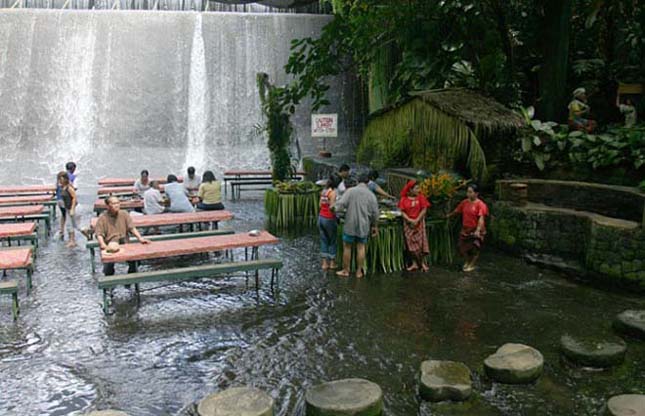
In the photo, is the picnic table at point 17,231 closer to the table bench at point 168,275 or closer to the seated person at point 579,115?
the table bench at point 168,275

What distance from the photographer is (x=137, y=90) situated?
2217cm

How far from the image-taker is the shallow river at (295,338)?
205 inches

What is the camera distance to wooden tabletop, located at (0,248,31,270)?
7.06 m

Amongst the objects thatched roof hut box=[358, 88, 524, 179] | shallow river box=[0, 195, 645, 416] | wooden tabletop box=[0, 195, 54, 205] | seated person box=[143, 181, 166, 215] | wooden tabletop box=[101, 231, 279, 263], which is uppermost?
thatched roof hut box=[358, 88, 524, 179]

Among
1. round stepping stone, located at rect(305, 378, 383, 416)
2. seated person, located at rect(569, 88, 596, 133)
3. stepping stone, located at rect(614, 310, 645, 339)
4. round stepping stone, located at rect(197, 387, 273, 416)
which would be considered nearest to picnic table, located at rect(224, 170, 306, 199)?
seated person, located at rect(569, 88, 596, 133)

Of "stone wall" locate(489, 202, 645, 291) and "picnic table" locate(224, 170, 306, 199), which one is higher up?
"picnic table" locate(224, 170, 306, 199)

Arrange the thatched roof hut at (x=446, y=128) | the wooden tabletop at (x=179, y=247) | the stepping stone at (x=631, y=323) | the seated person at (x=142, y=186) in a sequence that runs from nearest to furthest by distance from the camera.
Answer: the stepping stone at (x=631, y=323)
the wooden tabletop at (x=179, y=247)
the thatched roof hut at (x=446, y=128)
the seated person at (x=142, y=186)

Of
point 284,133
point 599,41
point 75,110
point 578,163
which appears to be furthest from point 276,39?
point 578,163

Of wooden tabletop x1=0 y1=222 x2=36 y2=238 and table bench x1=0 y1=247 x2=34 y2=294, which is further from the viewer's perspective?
wooden tabletop x1=0 y1=222 x2=36 y2=238

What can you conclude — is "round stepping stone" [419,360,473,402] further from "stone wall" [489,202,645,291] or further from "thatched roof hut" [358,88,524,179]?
→ "thatched roof hut" [358,88,524,179]

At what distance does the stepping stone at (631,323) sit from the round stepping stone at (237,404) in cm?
410

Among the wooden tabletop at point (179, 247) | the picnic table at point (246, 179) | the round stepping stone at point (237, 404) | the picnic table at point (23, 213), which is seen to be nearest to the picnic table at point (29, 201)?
the picnic table at point (23, 213)

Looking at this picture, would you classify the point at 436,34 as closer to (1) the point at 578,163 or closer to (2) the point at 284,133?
(2) the point at 284,133

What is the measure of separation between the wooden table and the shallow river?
1.20 metres
